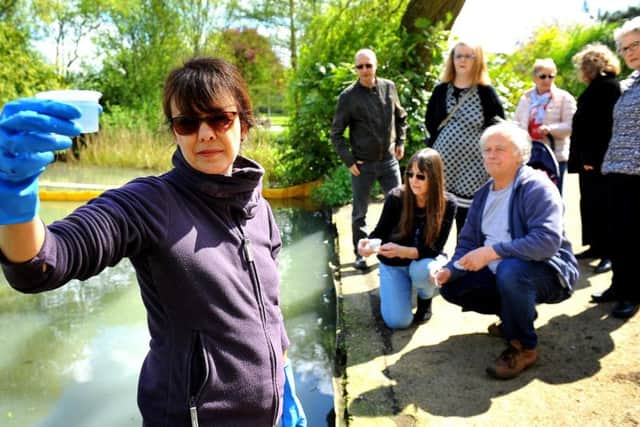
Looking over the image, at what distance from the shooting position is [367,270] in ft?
15.1

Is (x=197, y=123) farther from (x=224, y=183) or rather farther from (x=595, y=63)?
(x=595, y=63)

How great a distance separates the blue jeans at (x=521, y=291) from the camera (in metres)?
2.76

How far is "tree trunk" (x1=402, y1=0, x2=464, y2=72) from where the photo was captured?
7078 mm

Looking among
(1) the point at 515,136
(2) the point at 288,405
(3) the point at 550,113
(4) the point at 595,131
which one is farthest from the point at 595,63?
(2) the point at 288,405

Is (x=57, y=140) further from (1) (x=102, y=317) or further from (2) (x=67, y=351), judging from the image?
(1) (x=102, y=317)

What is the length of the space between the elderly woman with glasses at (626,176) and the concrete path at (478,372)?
0.21 metres

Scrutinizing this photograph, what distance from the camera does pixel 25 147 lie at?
2.86ft

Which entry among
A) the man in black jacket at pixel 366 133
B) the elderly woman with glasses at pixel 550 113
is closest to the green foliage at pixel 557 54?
the elderly woman with glasses at pixel 550 113

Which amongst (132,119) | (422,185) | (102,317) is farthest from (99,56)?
(422,185)

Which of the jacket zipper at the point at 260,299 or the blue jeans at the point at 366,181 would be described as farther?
the blue jeans at the point at 366,181

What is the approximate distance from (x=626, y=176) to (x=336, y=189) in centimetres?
441

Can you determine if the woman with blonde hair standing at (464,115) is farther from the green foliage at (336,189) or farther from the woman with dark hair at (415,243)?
the green foliage at (336,189)

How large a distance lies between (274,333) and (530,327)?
1878 mm

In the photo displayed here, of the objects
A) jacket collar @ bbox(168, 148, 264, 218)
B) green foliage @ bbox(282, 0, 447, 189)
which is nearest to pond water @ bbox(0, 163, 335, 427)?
jacket collar @ bbox(168, 148, 264, 218)
